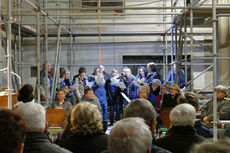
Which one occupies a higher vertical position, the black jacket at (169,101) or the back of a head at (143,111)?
the back of a head at (143,111)

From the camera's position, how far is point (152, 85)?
8.23 meters

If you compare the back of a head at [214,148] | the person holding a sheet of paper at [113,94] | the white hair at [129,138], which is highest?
the back of a head at [214,148]

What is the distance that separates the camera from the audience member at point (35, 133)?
2.19 metres

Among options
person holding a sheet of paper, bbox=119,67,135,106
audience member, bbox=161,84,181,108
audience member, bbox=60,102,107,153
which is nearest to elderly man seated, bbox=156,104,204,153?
A: audience member, bbox=60,102,107,153

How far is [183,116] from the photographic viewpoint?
298 cm

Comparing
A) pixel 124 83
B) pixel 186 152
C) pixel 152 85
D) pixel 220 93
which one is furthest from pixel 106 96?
pixel 186 152

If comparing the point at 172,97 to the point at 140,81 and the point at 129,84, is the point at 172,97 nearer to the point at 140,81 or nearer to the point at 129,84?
the point at 140,81

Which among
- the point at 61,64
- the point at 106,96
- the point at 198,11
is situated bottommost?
the point at 106,96

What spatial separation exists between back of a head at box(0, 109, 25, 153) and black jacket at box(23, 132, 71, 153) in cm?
56

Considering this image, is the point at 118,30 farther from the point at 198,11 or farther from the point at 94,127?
the point at 94,127

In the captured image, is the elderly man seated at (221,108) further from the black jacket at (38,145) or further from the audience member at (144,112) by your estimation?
the black jacket at (38,145)

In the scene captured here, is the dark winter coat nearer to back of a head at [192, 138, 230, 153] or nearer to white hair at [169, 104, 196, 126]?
white hair at [169, 104, 196, 126]

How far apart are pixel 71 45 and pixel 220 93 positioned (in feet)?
23.4

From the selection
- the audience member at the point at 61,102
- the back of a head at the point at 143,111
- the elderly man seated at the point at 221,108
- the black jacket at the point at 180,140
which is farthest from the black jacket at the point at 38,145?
the audience member at the point at 61,102
